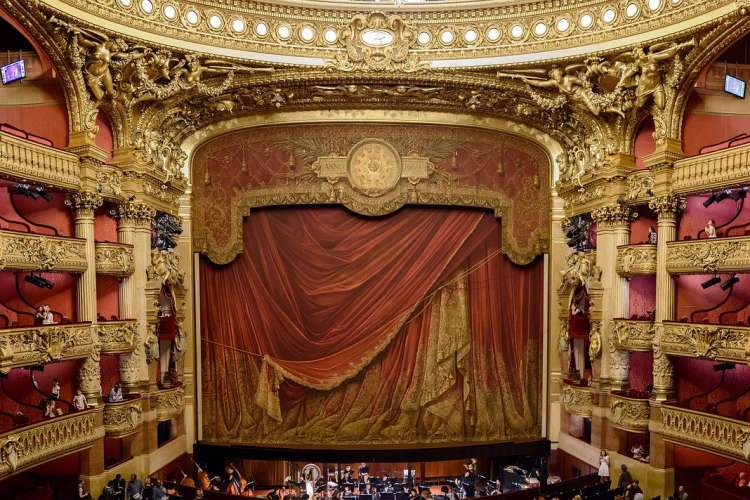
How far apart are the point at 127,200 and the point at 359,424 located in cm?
787

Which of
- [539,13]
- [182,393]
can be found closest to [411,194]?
[539,13]

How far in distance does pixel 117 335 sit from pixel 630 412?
425 inches

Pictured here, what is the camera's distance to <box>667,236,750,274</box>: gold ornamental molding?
10.5 m

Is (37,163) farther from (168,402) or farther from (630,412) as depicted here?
(630,412)

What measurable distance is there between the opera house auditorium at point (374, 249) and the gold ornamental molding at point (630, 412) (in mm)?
64

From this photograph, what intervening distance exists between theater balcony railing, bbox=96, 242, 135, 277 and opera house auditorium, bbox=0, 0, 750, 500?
2.5 inches

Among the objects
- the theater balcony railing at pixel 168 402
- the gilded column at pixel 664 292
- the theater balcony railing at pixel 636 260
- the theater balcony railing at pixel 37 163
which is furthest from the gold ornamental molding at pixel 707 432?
the theater balcony railing at pixel 37 163

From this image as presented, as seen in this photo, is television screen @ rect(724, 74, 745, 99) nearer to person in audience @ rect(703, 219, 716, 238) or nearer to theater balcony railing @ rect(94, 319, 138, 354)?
person in audience @ rect(703, 219, 716, 238)

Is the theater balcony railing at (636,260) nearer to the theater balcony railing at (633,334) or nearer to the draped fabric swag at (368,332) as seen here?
the theater balcony railing at (633,334)

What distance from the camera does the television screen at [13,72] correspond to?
432 inches

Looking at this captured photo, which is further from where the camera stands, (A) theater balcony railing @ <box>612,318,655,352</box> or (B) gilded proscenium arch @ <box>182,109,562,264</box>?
(B) gilded proscenium arch @ <box>182,109,562,264</box>

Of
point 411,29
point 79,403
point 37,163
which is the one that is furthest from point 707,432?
point 37,163

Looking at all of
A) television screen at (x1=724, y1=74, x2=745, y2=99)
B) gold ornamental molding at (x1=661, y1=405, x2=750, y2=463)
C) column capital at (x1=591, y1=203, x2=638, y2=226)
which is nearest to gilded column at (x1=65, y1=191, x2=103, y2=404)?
column capital at (x1=591, y1=203, x2=638, y2=226)

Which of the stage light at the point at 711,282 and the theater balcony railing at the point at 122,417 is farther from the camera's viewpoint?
the theater balcony railing at the point at 122,417
